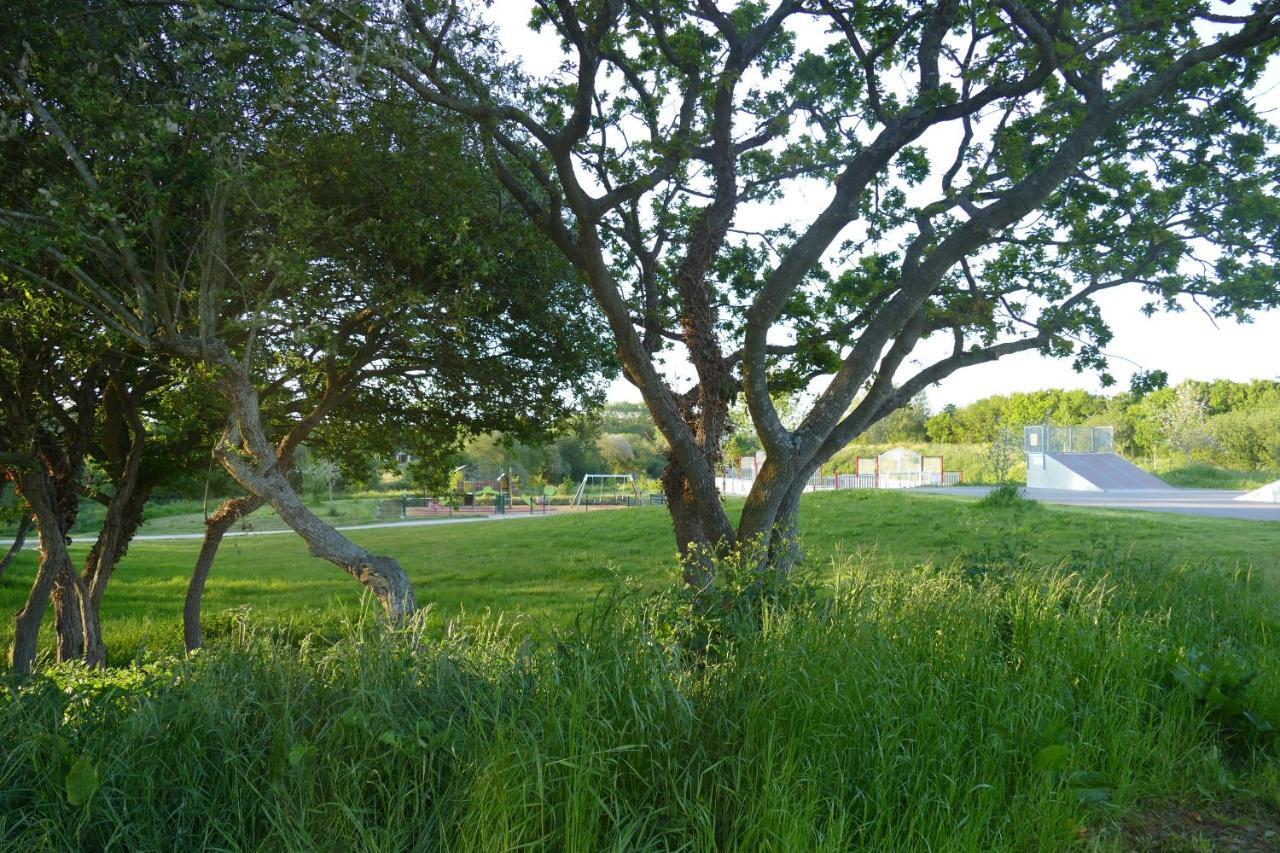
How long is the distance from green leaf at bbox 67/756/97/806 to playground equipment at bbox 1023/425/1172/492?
3434 centimetres

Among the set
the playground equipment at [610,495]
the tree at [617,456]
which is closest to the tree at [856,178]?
the playground equipment at [610,495]

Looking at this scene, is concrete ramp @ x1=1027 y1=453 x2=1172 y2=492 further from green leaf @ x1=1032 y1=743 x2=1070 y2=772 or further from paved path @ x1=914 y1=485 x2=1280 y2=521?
green leaf @ x1=1032 y1=743 x2=1070 y2=772

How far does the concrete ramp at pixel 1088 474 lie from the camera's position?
108 feet

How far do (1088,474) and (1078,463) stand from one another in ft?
3.93

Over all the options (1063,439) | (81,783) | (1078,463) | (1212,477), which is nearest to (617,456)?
(1063,439)

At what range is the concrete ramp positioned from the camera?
108 ft

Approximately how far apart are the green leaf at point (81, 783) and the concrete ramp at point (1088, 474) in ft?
111

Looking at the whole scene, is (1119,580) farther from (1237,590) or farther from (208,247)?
(208,247)

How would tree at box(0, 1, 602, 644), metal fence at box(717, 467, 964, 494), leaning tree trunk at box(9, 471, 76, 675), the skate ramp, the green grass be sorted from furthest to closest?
metal fence at box(717, 467, 964, 494) < the green grass < the skate ramp < leaning tree trunk at box(9, 471, 76, 675) < tree at box(0, 1, 602, 644)

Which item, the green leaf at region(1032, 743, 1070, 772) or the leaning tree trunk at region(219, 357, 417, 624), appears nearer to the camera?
the green leaf at region(1032, 743, 1070, 772)

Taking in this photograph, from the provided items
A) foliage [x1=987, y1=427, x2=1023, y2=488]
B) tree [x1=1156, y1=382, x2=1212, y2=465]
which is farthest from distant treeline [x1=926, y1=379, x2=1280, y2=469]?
foliage [x1=987, y1=427, x2=1023, y2=488]

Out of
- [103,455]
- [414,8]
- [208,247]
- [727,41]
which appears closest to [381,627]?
[208,247]

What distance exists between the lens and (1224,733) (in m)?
4.34

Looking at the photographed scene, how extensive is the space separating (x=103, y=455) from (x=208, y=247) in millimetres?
5869
